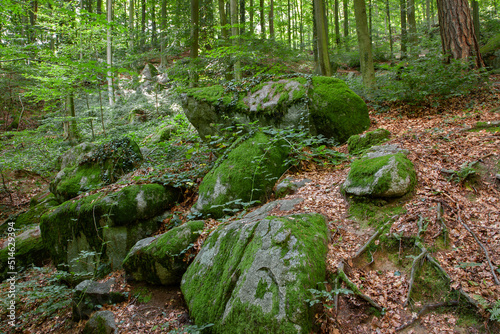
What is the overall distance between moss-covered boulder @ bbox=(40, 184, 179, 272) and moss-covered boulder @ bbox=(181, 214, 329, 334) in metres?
2.33

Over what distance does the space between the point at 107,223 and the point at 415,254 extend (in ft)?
17.4

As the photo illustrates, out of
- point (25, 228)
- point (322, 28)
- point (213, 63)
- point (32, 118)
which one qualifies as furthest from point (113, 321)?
point (32, 118)

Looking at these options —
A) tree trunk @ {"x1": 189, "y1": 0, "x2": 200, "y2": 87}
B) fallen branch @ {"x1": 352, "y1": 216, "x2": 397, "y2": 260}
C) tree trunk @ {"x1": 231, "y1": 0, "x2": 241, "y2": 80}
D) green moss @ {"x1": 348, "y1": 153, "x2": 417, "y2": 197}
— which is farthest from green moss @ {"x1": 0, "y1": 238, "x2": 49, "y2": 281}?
tree trunk @ {"x1": 231, "y1": 0, "x2": 241, "y2": 80}

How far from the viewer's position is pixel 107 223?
527cm

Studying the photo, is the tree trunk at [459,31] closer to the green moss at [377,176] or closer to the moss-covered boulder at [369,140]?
the moss-covered boulder at [369,140]

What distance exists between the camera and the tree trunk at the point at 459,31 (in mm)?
6777

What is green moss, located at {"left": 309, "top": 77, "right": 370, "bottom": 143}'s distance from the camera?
6164 mm

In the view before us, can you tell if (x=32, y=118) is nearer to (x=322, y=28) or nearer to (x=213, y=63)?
(x=213, y=63)

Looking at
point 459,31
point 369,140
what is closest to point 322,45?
point 459,31

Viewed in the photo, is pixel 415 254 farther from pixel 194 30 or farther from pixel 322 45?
pixel 194 30

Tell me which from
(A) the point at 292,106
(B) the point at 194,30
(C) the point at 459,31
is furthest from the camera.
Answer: (B) the point at 194,30

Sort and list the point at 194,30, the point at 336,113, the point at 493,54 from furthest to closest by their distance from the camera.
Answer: the point at 194,30 < the point at 493,54 < the point at 336,113

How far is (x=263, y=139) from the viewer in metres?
5.60

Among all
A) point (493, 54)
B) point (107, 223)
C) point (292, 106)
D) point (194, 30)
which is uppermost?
point (194, 30)
